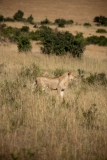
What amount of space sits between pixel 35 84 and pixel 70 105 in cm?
178

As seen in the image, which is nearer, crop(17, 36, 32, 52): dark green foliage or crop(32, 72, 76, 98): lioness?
crop(32, 72, 76, 98): lioness

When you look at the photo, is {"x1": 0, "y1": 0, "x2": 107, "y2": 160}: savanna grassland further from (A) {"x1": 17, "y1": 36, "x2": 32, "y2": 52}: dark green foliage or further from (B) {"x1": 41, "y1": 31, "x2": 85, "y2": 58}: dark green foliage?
(A) {"x1": 17, "y1": 36, "x2": 32, "y2": 52}: dark green foliage

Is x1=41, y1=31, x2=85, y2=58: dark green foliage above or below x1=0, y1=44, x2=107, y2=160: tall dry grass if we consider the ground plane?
above

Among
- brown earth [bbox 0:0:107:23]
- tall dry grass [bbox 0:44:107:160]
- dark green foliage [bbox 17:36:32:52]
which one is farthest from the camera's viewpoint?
brown earth [bbox 0:0:107:23]

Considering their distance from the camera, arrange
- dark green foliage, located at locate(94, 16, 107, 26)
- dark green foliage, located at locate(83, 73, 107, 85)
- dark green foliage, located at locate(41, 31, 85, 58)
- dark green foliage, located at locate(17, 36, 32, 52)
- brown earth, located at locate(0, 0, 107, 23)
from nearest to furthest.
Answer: dark green foliage, located at locate(83, 73, 107, 85) → dark green foliage, located at locate(41, 31, 85, 58) → dark green foliage, located at locate(17, 36, 32, 52) → dark green foliage, located at locate(94, 16, 107, 26) → brown earth, located at locate(0, 0, 107, 23)

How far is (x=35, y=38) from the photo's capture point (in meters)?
24.6

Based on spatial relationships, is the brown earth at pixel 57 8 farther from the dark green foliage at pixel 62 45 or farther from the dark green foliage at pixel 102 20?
the dark green foliage at pixel 62 45

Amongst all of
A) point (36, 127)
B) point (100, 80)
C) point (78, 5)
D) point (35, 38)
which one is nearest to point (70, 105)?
point (36, 127)

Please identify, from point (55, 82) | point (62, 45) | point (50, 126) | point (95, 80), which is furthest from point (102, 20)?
point (50, 126)

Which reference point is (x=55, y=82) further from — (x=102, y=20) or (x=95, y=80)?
(x=102, y=20)

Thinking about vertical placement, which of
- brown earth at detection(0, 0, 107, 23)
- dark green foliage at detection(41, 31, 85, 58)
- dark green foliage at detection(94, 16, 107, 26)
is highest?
brown earth at detection(0, 0, 107, 23)

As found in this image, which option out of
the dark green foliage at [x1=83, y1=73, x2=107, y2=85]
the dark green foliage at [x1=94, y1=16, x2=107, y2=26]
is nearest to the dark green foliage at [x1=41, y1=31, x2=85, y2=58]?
the dark green foliage at [x1=83, y1=73, x2=107, y2=85]

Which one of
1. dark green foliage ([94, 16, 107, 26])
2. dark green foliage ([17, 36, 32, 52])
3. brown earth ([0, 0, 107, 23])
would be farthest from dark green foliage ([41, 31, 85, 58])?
brown earth ([0, 0, 107, 23])

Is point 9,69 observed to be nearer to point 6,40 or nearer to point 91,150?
point 91,150
